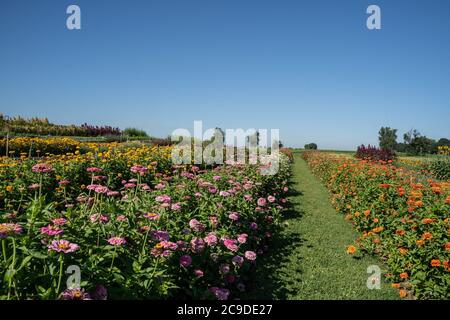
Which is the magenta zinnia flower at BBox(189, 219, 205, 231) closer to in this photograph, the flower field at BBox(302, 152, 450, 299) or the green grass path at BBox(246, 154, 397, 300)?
the green grass path at BBox(246, 154, 397, 300)

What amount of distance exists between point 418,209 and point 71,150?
13953 mm

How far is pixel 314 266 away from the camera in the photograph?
14.8 feet

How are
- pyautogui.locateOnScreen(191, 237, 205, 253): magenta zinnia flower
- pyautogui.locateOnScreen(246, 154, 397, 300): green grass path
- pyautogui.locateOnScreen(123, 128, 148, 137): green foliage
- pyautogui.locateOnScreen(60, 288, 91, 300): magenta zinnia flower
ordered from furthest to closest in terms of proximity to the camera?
pyautogui.locateOnScreen(123, 128, 148, 137): green foliage
pyautogui.locateOnScreen(246, 154, 397, 300): green grass path
pyautogui.locateOnScreen(191, 237, 205, 253): magenta zinnia flower
pyautogui.locateOnScreen(60, 288, 91, 300): magenta zinnia flower

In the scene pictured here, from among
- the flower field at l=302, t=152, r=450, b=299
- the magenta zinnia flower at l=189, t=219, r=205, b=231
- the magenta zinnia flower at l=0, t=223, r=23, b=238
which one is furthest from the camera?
the flower field at l=302, t=152, r=450, b=299

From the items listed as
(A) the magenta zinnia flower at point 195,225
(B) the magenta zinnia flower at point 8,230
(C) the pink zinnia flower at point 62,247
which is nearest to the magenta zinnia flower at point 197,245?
(A) the magenta zinnia flower at point 195,225

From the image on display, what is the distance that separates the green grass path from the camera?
3.73 metres

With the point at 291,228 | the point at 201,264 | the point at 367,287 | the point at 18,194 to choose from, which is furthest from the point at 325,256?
the point at 18,194

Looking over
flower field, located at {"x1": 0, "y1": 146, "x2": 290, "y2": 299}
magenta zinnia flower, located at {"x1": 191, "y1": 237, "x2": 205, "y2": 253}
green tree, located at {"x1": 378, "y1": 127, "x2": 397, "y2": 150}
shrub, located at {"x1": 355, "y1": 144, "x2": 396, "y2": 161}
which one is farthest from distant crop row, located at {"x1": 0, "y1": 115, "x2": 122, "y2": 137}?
green tree, located at {"x1": 378, "y1": 127, "x2": 397, "y2": 150}

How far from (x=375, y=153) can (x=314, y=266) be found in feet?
54.2

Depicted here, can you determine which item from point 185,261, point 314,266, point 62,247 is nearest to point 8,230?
point 62,247

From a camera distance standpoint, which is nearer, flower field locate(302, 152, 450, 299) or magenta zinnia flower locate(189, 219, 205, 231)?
magenta zinnia flower locate(189, 219, 205, 231)

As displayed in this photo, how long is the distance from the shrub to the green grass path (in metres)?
12.0

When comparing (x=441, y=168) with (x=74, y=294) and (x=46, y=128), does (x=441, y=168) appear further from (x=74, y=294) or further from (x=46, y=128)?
(x=46, y=128)
